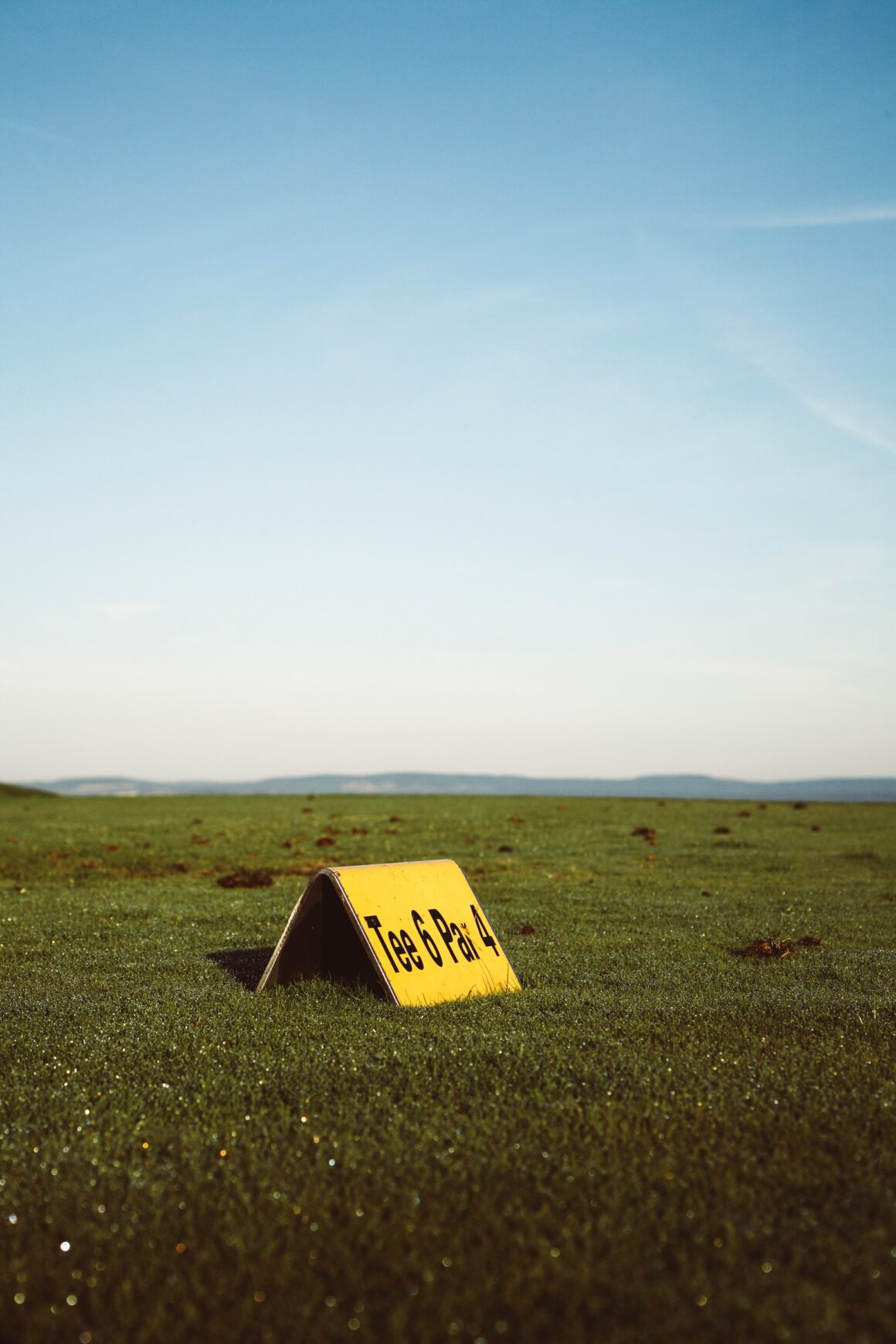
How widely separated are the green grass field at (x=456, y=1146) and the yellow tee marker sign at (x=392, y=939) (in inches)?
10.9

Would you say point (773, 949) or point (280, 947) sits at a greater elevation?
point (280, 947)

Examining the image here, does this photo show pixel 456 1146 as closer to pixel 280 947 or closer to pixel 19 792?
pixel 280 947

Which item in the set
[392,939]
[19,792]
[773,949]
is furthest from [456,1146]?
[19,792]

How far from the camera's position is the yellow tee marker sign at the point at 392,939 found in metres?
7.63

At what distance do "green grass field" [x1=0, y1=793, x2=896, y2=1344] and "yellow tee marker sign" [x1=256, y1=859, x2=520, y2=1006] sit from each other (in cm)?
28

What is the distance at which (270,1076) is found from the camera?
5723 mm

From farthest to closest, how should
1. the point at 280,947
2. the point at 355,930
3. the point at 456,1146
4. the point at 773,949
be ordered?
the point at 773,949 → the point at 280,947 → the point at 355,930 → the point at 456,1146

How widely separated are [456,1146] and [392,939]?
9.98 ft

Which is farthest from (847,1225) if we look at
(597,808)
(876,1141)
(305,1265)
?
(597,808)

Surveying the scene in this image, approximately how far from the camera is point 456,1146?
15.5 ft

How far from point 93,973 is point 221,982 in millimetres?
1340

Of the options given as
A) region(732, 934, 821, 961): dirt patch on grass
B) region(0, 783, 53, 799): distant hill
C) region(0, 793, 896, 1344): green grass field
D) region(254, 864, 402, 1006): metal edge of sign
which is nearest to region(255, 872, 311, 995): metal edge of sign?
region(254, 864, 402, 1006): metal edge of sign

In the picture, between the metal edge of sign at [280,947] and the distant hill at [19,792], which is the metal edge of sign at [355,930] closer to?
the metal edge of sign at [280,947]

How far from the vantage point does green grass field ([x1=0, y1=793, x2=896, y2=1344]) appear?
11.4 ft
